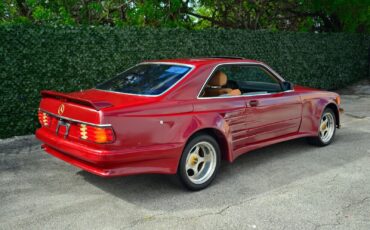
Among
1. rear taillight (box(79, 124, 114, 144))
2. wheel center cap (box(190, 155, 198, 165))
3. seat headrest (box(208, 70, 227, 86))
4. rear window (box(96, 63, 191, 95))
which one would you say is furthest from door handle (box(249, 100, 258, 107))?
rear taillight (box(79, 124, 114, 144))

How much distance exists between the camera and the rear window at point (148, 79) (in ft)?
15.0

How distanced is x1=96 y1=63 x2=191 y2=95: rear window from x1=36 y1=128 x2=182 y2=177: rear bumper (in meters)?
0.72

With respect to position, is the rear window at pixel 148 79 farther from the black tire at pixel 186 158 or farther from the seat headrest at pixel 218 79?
the black tire at pixel 186 158

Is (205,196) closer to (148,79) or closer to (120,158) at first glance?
(120,158)

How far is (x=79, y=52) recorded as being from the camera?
746 cm

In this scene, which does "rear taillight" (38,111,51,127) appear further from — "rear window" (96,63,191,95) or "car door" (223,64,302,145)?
"car door" (223,64,302,145)

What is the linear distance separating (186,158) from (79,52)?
13.2 ft

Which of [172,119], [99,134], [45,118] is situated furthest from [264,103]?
[45,118]

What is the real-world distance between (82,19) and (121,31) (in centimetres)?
222

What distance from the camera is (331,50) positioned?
13.5m

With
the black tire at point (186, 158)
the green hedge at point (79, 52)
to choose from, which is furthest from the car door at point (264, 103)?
the green hedge at point (79, 52)

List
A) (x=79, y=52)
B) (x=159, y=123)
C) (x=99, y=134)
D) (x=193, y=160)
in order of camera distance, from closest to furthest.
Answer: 1. (x=99, y=134)
2. (x=159, y=123)
3. (x=193, y=160)
4. (x=79, y=52)

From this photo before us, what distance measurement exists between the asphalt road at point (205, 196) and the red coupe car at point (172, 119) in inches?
15.0

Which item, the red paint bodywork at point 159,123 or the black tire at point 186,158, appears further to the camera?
the black tire at point 186,158
